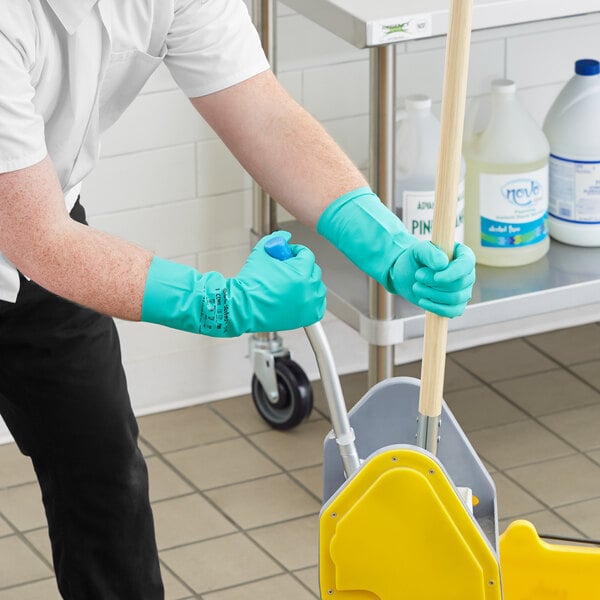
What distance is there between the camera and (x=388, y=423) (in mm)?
1770

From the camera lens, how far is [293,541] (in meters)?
2.65

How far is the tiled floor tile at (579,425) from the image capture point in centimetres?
299

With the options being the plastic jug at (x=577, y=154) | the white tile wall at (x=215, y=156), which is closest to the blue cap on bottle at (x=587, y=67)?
the plastic jug at (x=577, y=154)

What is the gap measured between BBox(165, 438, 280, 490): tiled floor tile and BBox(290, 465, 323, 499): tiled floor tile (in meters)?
0.05

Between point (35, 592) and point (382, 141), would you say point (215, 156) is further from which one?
point (35, 592)

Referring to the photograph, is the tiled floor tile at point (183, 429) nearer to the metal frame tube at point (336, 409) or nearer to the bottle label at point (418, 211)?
the bottle label at point (418, 211)

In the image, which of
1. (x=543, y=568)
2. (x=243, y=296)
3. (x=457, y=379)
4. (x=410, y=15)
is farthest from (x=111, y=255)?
(x=457, y=379)

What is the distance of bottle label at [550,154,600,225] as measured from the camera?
286cm

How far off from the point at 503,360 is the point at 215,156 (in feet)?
2.81

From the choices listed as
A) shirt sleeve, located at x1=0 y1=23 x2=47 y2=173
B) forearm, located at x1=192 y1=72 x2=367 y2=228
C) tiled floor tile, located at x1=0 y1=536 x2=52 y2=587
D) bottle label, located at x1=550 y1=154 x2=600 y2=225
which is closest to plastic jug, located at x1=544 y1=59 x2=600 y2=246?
bottle label, located at x1=550 y1=154 x2=600 y2=225

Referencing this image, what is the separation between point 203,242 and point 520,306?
2.35ft

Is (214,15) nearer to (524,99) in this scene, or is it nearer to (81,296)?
(81,296)

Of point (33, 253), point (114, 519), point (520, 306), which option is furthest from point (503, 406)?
point (33, 253)

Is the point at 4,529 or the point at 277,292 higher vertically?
the point at 277,292
